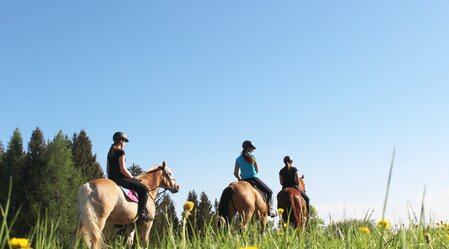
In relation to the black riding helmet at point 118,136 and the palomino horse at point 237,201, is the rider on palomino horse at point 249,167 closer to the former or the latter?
the palomino horse at point 237,201

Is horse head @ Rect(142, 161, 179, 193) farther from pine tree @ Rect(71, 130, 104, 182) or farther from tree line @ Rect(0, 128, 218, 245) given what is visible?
pine tree @ Rect(71, 130, 104, 182)

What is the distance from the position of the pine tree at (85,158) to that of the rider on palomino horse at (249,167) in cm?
2991

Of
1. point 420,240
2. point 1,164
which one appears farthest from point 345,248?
point 1,164

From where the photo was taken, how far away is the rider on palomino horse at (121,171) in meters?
11.6

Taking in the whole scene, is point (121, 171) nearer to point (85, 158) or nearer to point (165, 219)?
point (165, 219)

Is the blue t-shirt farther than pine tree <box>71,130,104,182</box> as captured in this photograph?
No

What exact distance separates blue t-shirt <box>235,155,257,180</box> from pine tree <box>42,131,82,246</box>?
21339 millimetres

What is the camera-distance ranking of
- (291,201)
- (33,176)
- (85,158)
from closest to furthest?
(291,201) < (33,176) < (85,158)

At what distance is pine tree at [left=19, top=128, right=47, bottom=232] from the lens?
3334 centimetres

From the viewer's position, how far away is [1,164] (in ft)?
123

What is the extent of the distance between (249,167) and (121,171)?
3636 mm

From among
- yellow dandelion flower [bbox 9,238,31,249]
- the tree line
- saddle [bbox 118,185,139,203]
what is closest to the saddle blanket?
saddle [bbox 118,185,139,203]

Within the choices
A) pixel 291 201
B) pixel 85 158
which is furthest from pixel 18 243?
pixel 85 158

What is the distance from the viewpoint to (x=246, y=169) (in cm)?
1382
